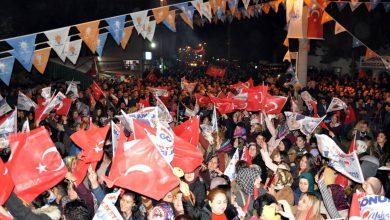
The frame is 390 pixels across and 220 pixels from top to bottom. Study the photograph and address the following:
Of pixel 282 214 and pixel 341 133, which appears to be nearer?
pixel 282 214

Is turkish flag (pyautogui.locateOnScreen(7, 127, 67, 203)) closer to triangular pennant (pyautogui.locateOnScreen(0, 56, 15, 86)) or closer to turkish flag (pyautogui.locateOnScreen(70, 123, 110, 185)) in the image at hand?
turkish flag (pyautogui.locateOnScreen(70, 123, 110, 185))

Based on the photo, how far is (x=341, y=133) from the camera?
10844 millimetres

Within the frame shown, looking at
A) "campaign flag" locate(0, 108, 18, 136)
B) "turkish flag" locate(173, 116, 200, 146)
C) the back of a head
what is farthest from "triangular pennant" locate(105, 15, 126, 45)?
the back of a head

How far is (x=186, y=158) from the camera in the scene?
20.2 ft

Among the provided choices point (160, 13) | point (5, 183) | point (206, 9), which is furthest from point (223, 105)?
point (5, 183)

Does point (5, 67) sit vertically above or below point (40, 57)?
below

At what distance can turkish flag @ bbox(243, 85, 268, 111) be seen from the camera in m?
11.2

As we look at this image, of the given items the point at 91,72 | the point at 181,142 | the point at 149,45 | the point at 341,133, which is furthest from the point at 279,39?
the point at 181,142

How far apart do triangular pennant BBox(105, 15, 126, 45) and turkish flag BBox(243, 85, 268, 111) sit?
3840 millimetres

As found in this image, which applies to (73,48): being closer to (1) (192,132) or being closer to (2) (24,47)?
(2) (24,47)

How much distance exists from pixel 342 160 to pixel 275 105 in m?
5.47

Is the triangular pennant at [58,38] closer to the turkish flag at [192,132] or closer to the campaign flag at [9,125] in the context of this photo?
the campaign flag at [9,125]

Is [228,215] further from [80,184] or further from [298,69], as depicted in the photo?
[298,69]

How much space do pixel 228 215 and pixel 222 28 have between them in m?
41.2
